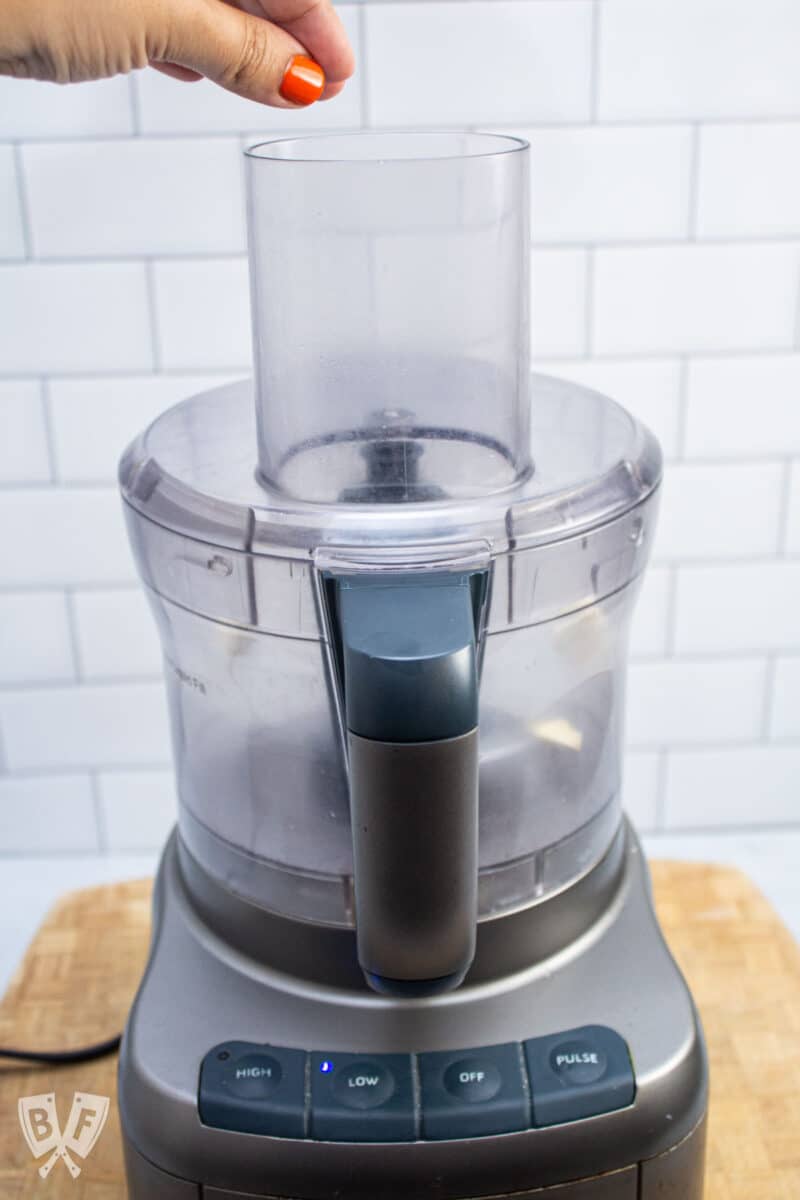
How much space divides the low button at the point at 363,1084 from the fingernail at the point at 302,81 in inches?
17.3

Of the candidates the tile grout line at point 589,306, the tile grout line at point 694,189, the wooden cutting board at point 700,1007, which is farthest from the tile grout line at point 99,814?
the tile grout line at point 694,189

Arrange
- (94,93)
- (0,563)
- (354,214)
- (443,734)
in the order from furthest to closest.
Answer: (0,563), (94,93), (354,214), (443,734)

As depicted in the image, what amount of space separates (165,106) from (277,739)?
45 cm

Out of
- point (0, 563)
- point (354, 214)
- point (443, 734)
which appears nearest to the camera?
point (443, 734)

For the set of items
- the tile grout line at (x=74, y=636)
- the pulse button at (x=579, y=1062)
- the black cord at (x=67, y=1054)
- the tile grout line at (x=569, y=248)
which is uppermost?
the tile grout line at (x=569, y=248)

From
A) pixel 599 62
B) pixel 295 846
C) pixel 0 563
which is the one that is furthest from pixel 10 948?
pixel 599 62

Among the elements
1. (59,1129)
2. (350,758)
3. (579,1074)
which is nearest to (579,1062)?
(579,1074)

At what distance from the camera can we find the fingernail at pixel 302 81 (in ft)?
1.86

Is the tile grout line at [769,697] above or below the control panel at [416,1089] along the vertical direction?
below

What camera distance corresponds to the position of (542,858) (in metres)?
0.61

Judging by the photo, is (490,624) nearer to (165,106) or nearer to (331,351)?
(331,351)

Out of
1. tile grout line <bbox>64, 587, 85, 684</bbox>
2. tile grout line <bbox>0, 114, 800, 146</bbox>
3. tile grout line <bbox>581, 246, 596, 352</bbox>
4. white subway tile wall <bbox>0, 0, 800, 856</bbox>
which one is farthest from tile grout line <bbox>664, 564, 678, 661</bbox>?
tile grout line <bbox>64, 587, 85, 684</bbox>

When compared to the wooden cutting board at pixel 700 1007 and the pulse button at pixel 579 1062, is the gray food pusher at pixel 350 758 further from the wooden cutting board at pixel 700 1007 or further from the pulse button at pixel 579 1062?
the wooden cutting board at pixel 700 1007

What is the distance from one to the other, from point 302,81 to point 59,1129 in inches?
21.8
